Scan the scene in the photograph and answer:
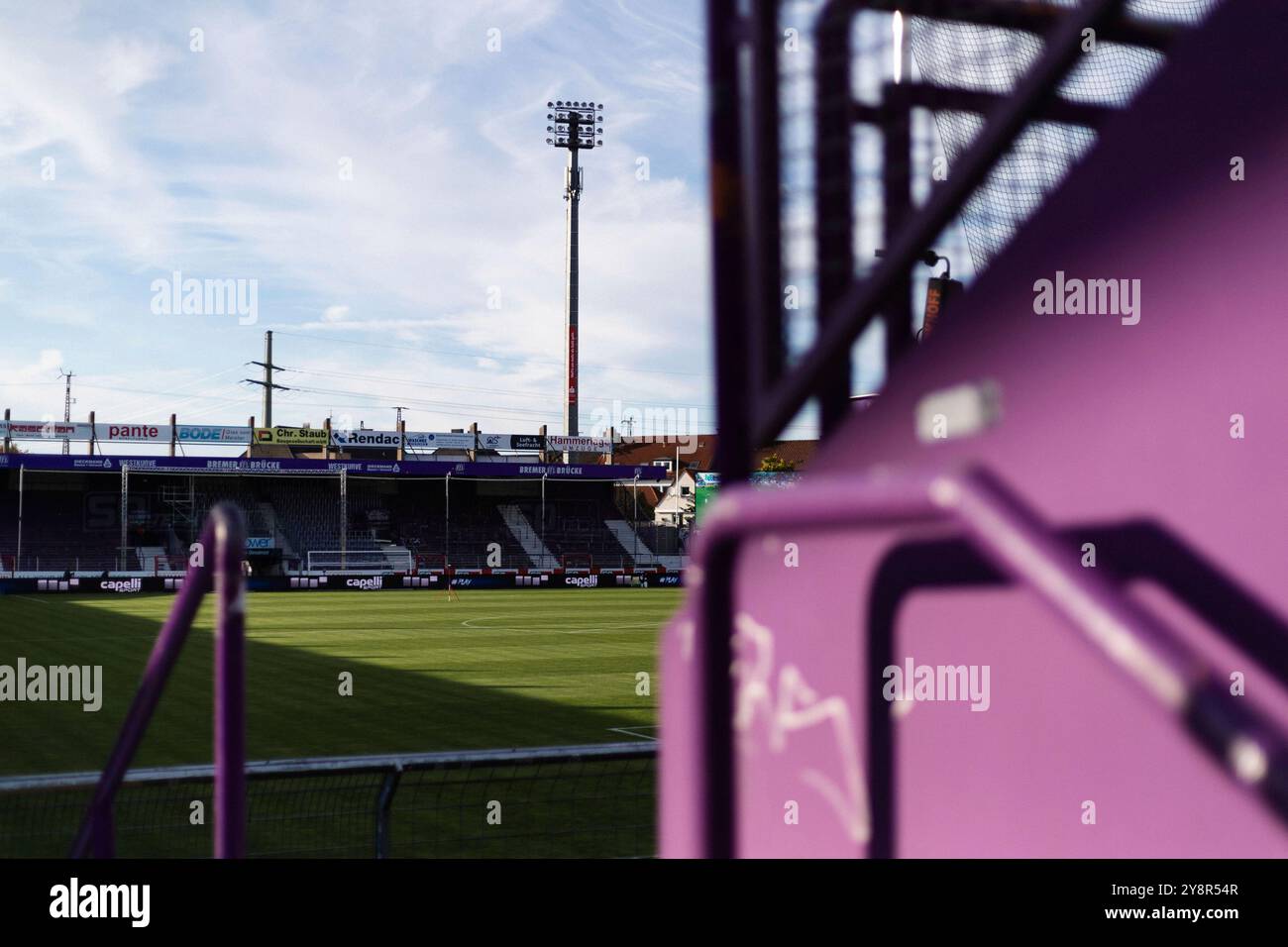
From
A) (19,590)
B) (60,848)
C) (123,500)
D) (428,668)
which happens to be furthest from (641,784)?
(123,500)

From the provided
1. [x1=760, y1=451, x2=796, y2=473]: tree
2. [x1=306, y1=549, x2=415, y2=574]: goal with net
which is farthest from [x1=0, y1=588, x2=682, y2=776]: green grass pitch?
[x1=306, y1=549, x2=415, y2=574]: goal with net

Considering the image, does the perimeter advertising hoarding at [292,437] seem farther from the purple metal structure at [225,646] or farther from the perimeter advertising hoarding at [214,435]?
the purple metal structure at [225,646]

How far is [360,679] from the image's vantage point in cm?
1958

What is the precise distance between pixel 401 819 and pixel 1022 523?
976 centimetres

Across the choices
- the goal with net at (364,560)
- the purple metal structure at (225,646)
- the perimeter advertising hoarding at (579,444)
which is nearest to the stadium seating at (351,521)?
the goal with net at (364,560)

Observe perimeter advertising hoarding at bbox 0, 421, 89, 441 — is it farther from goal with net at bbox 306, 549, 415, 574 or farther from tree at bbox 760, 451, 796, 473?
tree at bbox 760, 451, 796, 473

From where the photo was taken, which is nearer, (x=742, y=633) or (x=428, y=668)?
(x=742, y=633)

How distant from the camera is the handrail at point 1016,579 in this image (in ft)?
3.62
